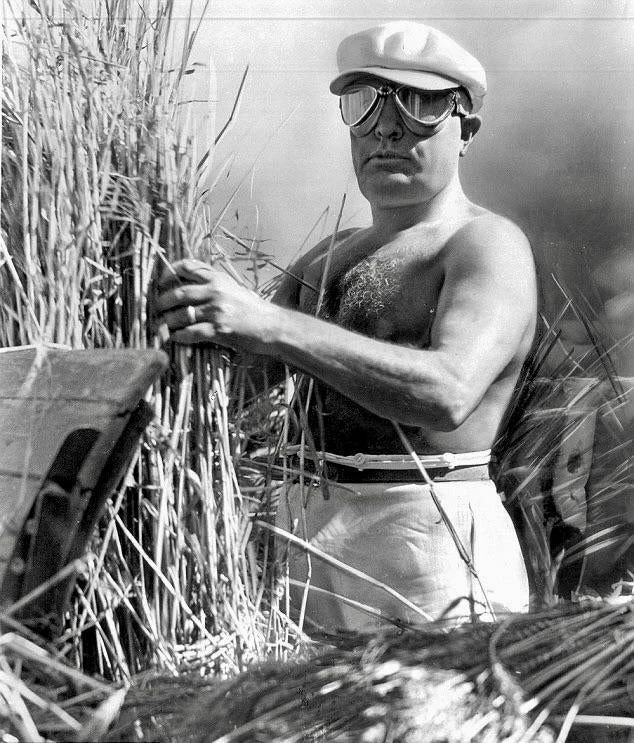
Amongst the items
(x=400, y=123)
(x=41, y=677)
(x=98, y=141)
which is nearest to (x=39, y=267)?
(x=98, y=141)

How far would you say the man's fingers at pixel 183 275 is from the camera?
1264 mm

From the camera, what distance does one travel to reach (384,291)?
1531 mm

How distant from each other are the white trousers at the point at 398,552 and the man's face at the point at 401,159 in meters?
0.44

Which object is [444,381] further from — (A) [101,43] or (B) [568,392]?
(A) [101,43]

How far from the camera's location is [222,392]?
4.25 feet

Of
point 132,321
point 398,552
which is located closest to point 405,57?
point 132,321

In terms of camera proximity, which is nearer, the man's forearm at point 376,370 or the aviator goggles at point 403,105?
the man's forearm at point 376,370

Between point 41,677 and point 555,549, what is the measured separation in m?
0.96

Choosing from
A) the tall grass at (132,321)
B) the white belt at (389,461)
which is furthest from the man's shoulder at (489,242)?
the tall grass at (132,321)

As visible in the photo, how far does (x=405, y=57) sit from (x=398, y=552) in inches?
28.6

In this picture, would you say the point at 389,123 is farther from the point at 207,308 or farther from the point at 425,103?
the point at 207,308

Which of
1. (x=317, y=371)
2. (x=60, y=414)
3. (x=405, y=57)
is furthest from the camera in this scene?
(x=405, y=57)

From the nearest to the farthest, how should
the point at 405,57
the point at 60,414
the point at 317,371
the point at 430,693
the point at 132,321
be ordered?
the point at 430,693 → the point at 60,414 → the point at 132,321 → the point at 317,371 → the point at 405,57

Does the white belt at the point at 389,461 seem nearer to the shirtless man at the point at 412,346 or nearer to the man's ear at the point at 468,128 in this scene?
the shirtless man at the point at 412,346
